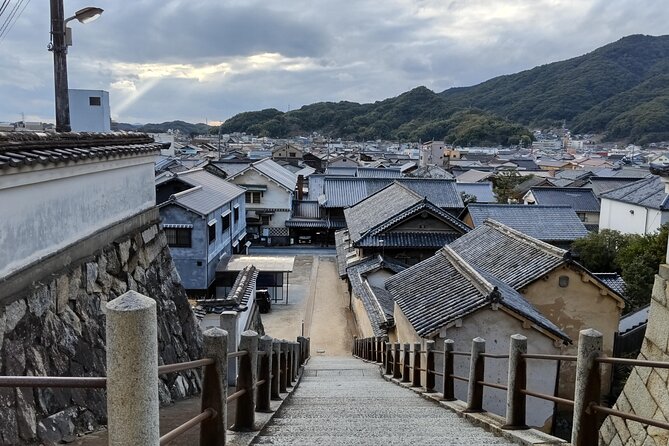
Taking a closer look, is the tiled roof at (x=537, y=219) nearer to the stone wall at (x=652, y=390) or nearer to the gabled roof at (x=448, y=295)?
the gabled roof at (x=448, y=295)

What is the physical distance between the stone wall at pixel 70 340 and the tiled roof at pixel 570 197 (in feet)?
128

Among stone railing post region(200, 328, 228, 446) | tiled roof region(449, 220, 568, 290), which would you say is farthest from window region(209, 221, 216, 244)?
stone railing post region(200, 328, 228, 446)

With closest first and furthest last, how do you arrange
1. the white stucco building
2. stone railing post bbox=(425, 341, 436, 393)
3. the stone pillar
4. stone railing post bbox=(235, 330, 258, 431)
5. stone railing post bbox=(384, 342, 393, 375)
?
stone railing post bbox=(235, 330, 258, 431) → stone railing post bbox=(425, 341, 436, 393) → the stone pillar → stone railing post bbox=(384, 342, 393, 375) → the white stucco building

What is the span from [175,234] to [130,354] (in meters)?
24.9

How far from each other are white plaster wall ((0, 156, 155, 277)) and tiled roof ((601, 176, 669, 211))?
35.0m

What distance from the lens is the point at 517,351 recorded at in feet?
18.0

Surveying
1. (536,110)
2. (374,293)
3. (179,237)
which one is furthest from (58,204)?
(536,110)

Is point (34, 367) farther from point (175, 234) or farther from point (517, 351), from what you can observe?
point (175, 234)

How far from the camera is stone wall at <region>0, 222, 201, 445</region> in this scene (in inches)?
182

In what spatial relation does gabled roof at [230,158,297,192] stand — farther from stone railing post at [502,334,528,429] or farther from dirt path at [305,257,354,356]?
stone railing post at [502,334,528,429]

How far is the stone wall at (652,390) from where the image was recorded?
4.02 m

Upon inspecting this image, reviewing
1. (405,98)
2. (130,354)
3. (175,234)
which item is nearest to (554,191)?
(175,234)

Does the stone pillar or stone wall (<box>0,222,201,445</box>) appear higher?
stone wall (<box>0,222,201,445</box>)

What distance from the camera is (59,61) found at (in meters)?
8.44
